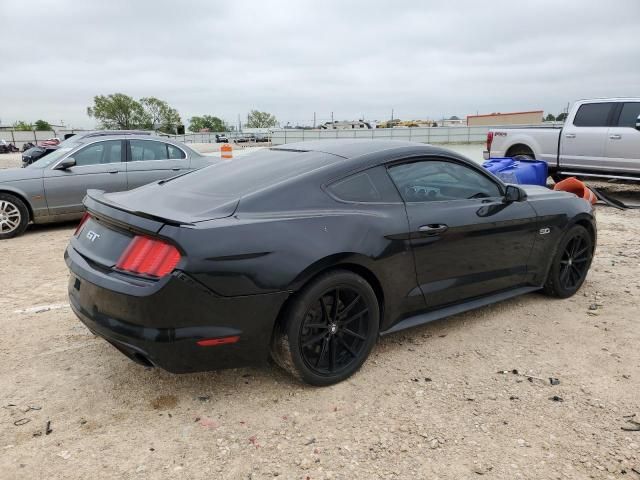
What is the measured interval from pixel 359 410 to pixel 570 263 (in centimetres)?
280

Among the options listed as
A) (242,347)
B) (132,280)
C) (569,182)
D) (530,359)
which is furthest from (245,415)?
(569,182)

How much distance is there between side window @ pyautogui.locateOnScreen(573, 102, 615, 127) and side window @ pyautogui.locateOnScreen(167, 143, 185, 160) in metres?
7.94

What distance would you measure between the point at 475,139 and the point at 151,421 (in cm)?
2961

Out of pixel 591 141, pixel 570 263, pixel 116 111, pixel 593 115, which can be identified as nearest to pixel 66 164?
pixel 570 263

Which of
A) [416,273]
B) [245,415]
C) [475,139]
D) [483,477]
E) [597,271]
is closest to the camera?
[483,477]

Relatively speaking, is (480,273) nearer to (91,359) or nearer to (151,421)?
(151,421)

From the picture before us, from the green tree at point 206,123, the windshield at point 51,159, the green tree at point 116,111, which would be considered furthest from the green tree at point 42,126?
the windshield at point 51,159

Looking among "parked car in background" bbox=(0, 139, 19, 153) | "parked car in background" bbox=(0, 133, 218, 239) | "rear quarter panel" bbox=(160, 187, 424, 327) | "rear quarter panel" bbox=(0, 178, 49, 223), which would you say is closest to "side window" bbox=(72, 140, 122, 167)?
"parked car in background" bbox=(0, 133, 218, 239)

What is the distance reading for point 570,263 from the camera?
4.64 m

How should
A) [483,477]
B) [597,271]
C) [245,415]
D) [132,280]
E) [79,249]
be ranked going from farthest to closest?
[597,271]
[79,249]
[245,415]
[132,280]
[483,477]

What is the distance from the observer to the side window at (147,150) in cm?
845

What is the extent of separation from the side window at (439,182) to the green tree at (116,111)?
327ft

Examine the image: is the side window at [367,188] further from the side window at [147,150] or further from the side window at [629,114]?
the side window at [629,114]

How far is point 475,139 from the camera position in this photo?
29.8 m
